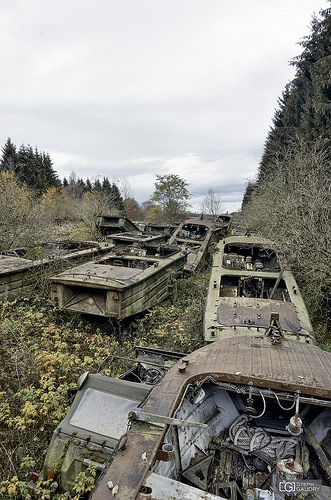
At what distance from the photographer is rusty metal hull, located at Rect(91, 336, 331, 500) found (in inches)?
74.5

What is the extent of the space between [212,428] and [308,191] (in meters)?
6.27

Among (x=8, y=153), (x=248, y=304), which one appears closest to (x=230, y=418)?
(x=248, y=304)

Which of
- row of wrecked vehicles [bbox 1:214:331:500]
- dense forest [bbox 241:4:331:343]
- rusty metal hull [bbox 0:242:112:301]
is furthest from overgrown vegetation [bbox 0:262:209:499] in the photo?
dense forest [bbox 241:4:331:343]

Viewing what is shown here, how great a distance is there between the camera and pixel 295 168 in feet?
36.4

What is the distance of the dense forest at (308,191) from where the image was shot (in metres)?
6.09

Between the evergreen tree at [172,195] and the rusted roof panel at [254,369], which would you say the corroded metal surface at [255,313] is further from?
the evergreen tree at [172,195]

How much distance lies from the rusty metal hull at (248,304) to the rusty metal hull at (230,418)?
23.1 inches

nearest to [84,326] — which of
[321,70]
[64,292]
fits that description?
[64,292]

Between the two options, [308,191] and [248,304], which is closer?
[248,304]

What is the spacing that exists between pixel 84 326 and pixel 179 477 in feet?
15.0

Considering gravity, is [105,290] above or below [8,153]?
below

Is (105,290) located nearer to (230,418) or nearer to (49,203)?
(230,418)

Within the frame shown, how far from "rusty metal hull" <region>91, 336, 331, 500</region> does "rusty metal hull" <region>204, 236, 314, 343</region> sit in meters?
0.59

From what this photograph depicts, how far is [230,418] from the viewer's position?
2.93 meters
